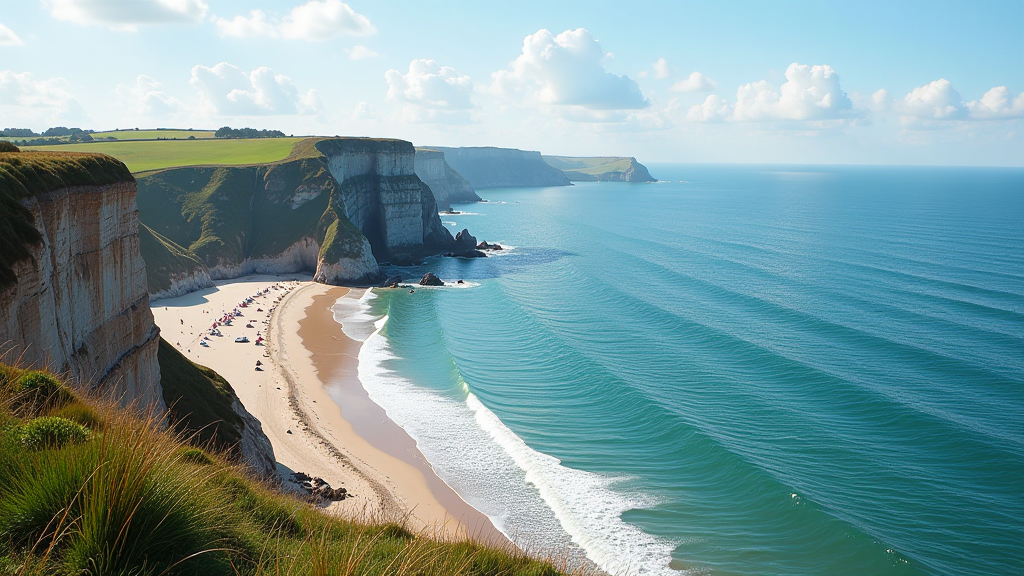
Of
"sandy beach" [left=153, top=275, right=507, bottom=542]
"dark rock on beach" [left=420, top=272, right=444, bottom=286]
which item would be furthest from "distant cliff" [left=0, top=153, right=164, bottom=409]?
"dark rock on beach" [left=420, top=272, right=444, bottom=286]

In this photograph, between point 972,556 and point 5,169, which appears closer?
point 5,169

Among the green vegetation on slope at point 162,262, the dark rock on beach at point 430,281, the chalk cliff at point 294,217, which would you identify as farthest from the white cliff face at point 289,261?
the dark rock on beach at point 430,281

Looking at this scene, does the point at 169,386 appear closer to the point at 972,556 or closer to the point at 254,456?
the point at 254,456

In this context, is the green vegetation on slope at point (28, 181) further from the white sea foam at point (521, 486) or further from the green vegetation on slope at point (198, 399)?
the white sea foam at point (521, 486)

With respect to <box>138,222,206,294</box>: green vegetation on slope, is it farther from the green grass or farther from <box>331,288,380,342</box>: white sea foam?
the green grass

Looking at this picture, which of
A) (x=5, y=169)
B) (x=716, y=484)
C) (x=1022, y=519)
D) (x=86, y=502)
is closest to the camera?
(x=86, y=502)

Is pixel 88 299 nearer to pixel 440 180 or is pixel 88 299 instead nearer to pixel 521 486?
pixel 521 486

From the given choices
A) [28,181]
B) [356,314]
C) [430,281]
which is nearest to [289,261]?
[430,281]

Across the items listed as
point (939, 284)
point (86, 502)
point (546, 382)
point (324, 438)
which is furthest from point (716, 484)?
point (939, 284)
